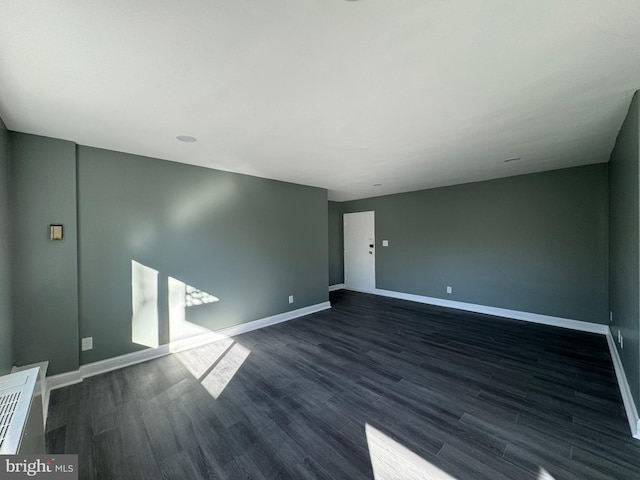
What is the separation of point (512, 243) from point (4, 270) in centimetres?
625

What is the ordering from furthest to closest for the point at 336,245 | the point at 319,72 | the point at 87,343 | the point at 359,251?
the point at 336,245, the point at 359,251, the point at 87,343, the point at 319,72

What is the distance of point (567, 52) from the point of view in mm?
1332

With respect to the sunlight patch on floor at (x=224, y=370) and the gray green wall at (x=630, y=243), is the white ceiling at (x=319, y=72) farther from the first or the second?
the sunlight patch on floor at (x=224, y=370)

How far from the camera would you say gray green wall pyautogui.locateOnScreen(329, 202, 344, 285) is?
21.0 feet

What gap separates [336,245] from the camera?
6.52 m

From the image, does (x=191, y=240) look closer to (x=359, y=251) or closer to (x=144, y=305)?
(x=144, y=305)

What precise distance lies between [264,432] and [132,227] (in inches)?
102

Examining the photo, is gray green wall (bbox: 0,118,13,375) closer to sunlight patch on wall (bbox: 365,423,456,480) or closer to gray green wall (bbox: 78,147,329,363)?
gray green wall (bbox: 78,147,329,363)

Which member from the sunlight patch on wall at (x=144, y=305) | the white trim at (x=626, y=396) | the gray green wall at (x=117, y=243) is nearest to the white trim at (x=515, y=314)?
the white trim at (x=626, y=396)

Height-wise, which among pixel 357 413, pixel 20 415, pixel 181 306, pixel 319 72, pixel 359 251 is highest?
pixel 319 72

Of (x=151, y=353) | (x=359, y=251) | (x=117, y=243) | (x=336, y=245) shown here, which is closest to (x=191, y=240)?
(x=117, y=243)

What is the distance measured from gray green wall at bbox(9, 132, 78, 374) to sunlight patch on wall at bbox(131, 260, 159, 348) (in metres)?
0.48

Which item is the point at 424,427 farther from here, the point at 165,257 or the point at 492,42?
the point at 165,257

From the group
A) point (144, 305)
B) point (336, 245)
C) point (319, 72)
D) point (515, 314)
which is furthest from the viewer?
point (336, 245)
